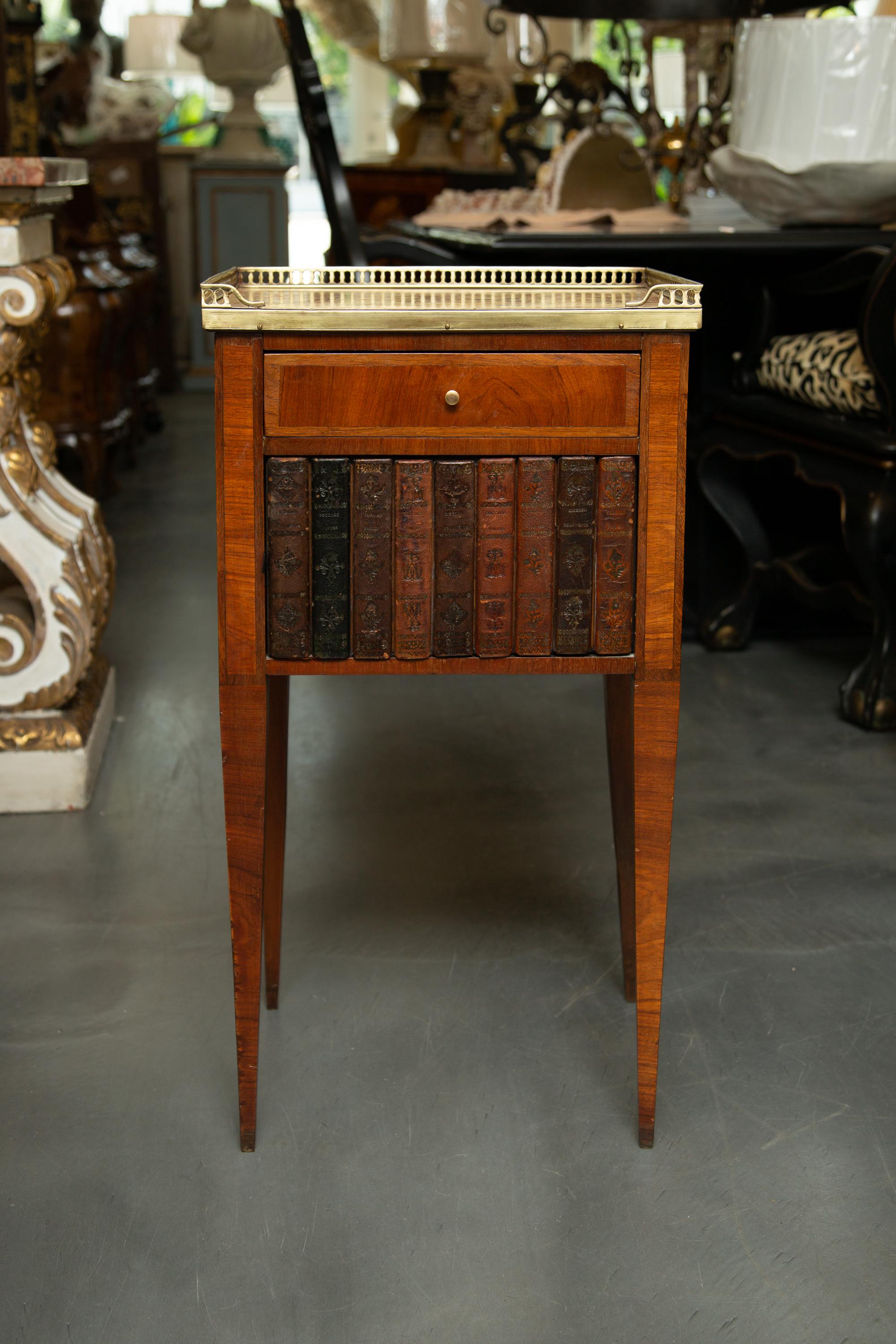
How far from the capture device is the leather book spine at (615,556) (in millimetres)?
1143

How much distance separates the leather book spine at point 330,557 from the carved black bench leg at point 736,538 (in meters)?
1.86

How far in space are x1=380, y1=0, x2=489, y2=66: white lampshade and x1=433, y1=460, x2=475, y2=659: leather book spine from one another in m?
4.11

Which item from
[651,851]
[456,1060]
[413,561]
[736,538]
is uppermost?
[413,561]

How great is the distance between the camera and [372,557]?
3.81ft

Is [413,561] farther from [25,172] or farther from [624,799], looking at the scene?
[25,172]

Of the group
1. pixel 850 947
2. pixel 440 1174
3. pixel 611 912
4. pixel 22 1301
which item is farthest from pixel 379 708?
pixel 22 1301

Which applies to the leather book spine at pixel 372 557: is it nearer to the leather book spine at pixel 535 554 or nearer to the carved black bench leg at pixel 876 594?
the leather book spine at pixel 535 554

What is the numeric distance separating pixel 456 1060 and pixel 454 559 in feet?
1.97

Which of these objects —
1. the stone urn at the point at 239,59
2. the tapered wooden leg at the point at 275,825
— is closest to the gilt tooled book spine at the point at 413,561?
the tapered wooden leg at the point at 275,825

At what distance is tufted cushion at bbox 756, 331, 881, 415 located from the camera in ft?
7.88

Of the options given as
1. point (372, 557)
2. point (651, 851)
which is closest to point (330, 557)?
point (372, 557)

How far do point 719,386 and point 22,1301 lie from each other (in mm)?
2396

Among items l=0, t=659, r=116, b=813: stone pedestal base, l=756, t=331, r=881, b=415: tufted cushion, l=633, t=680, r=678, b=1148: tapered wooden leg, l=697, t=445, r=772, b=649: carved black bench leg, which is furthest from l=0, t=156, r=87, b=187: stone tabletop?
l=697, t=445, r=772, b=649: carved black bench leg

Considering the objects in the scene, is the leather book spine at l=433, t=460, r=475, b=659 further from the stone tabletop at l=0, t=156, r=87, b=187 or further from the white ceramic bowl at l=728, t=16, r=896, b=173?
the white ceramic bowl at l=728, t=16, r=896, b=173
